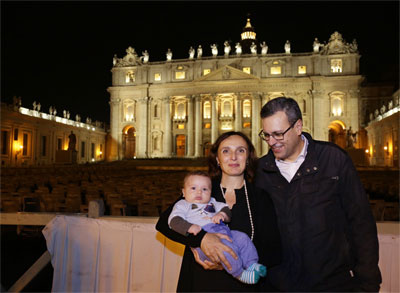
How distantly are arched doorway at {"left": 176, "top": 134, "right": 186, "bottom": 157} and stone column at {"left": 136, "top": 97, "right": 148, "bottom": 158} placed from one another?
647 cm

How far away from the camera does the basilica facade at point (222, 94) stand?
55406 millimetres

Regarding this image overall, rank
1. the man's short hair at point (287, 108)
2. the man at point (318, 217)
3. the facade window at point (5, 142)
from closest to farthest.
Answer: the man at point (318, 217)
the man's short hair at point (287, 108)
the facade window at point (5, 142)

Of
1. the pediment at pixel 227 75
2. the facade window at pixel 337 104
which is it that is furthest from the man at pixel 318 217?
the facade window at pixel 337 104

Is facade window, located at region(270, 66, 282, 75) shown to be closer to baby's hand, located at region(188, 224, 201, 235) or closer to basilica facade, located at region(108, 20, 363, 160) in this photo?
basilica facade, located at region(108, 20, 363, 160)

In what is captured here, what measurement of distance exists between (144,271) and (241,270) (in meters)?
1.92

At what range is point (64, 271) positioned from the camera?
3.85 metres

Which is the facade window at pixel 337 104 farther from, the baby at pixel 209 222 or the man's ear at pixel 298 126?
the baby at pixel 209 222

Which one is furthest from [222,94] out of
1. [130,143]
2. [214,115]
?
[130,143]

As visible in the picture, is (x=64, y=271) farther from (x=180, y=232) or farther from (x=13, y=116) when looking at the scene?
(x=13, y=116)

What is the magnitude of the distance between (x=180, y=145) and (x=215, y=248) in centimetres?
5987

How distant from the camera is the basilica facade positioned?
5541 cm

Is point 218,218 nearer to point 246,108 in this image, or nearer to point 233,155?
point 233,155

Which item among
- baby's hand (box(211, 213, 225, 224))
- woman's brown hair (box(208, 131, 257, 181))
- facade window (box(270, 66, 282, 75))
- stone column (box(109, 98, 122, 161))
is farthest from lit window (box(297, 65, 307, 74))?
baby's hand (box(211, 213, 225, 224))

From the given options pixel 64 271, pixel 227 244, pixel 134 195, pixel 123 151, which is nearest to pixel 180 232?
pixel 227 244
